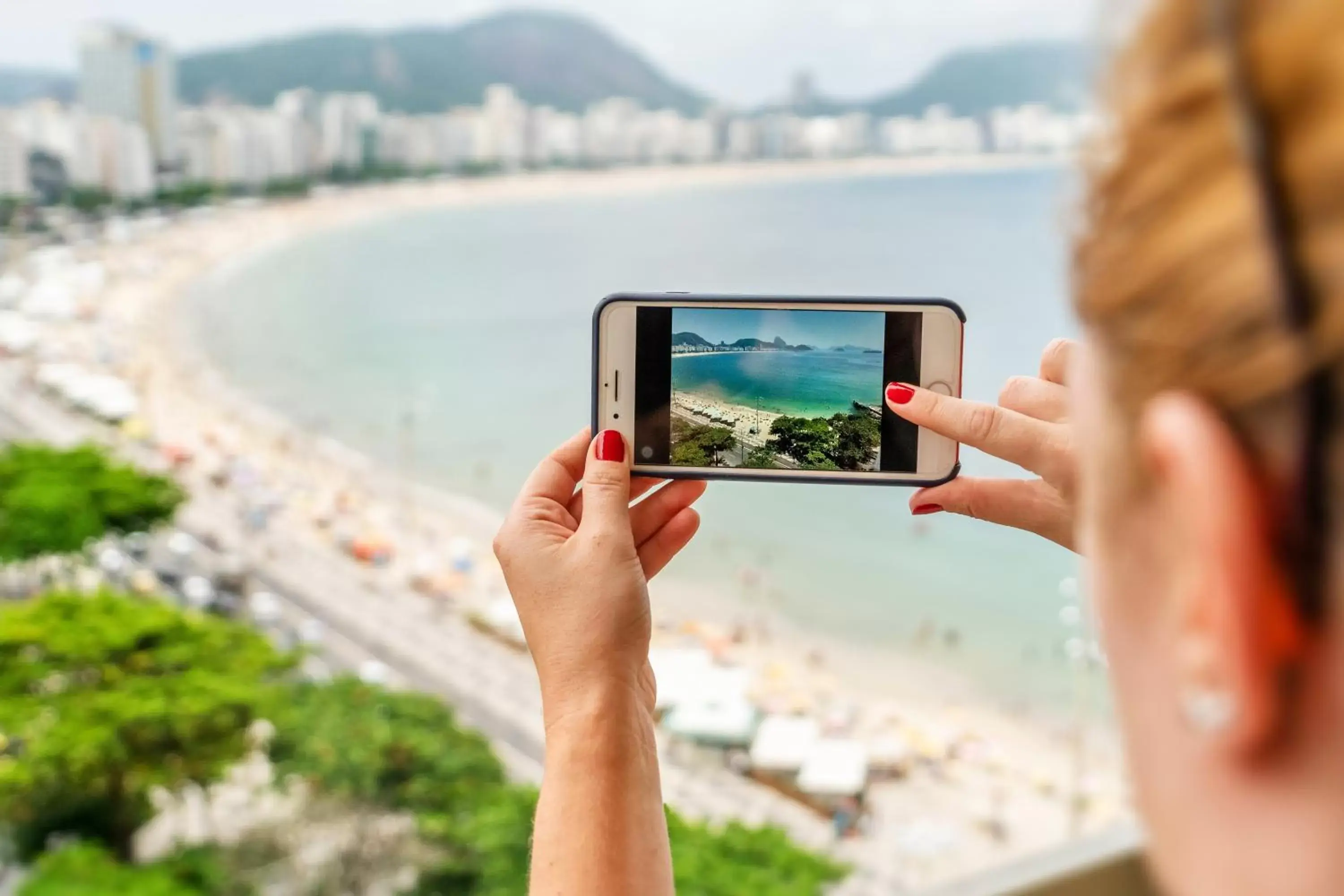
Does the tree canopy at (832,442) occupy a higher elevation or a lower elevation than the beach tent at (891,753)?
higher

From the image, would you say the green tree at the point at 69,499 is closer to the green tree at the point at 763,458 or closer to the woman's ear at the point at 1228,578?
the green tree at the point at 763,458

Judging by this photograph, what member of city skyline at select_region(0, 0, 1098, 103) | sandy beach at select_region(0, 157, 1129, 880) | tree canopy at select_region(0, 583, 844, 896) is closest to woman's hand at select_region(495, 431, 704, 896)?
tree canopy at select_region(0, 583, 844, 896)

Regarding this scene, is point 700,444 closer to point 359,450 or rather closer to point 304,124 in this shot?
point 304,124

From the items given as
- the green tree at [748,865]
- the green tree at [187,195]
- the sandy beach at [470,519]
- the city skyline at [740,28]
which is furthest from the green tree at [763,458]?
the green tree at [187,195]

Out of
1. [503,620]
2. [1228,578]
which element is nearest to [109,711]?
[503,620]

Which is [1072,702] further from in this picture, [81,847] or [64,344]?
[64,344]
